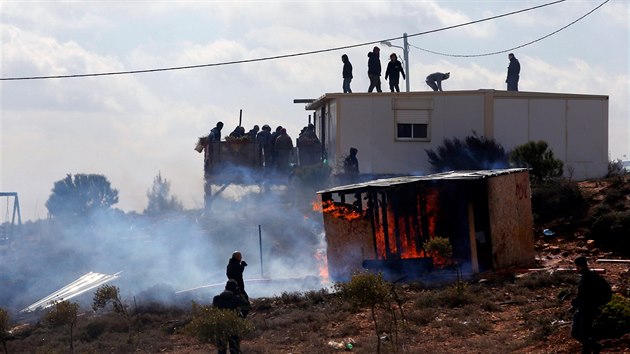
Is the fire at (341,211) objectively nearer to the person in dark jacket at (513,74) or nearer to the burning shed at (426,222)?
the burning shed at (426,222)

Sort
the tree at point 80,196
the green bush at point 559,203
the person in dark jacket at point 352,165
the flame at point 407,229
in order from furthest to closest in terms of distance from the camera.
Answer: the tree at point 80,196 → the person in dark jacket at point 352,165 → the green bush at point 559,203 → the flame at point 407,229

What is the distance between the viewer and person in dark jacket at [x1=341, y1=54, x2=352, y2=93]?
33.9 meters

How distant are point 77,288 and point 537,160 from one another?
14.9 m

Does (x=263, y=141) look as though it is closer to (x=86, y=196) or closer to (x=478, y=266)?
(x=478, y=266)

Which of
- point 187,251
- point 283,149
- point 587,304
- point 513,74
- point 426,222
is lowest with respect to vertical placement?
point 187,251

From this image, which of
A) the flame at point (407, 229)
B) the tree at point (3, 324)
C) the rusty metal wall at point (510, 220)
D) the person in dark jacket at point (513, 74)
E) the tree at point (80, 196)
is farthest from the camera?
the tree at point (80, 196)

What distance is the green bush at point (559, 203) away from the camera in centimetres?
2917

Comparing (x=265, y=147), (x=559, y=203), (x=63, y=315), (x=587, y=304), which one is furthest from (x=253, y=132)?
(x=587, y=304)

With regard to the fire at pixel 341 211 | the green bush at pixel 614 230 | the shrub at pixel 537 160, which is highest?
the shrub at pixel 537 160

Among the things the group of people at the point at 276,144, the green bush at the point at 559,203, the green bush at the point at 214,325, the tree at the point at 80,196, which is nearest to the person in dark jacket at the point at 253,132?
the group of people at the point at 276,144

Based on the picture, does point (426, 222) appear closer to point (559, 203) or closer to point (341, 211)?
point (341, 211)

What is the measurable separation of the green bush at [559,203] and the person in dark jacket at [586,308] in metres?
15.5

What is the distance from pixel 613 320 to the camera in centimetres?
1479

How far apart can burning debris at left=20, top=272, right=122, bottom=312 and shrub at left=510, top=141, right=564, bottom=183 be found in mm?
13154
